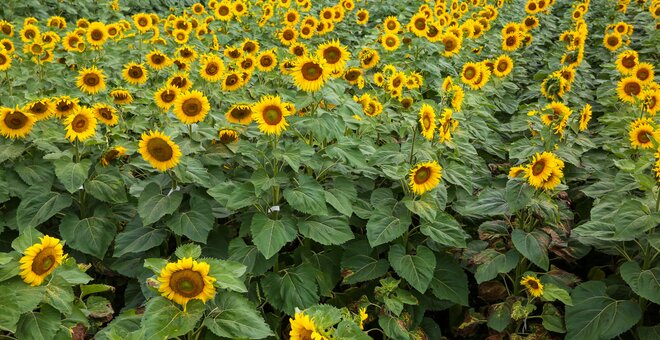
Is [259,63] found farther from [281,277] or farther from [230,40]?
[230,40]

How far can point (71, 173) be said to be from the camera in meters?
3.10

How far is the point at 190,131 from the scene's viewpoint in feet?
11.1

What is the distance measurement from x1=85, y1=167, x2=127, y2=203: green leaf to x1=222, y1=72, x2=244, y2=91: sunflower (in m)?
1.14

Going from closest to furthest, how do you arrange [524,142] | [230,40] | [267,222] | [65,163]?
[267,222]
[65,163]
[524,142]
[230,40]

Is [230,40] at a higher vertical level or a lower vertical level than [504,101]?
lower

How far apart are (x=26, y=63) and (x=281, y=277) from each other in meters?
3.74

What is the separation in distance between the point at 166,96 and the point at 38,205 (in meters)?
0.98

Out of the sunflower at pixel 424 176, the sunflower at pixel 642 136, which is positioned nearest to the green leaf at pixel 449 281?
the sunflower at pixel 424 176

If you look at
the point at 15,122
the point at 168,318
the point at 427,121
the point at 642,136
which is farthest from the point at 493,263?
the point at 15,122

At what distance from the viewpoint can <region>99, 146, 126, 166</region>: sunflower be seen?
3361 mm

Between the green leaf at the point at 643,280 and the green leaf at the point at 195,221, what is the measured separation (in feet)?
6.93

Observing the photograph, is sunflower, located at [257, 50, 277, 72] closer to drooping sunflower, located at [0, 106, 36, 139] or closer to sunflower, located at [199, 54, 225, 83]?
sunflower, located at [199, 54, 225, 83]

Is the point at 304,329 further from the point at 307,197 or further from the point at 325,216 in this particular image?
the point at 325,216

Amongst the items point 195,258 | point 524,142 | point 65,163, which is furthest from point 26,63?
point 524,142
